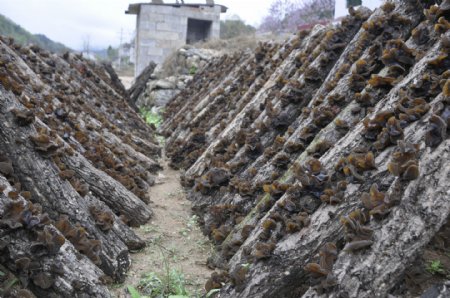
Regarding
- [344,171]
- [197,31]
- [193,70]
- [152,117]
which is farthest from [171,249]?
[197,31]

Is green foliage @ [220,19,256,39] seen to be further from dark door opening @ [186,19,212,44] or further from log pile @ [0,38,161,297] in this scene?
log pile @ [0,38,161,297]

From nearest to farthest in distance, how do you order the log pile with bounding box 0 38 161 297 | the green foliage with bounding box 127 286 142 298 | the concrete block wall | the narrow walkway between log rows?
the log pile with bounding box 0 38 161 297
the green foliage with bounding box 127 286 142 298
the narrow walkway between log rows
the concrete block wall

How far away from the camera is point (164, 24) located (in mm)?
27578

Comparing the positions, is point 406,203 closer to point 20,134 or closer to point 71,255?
point 71,255

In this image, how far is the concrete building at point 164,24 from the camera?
27.4 metres

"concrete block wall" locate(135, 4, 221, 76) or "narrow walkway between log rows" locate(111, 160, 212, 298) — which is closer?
"narrow walkway between log rows" locate(111, 160, 212, 298)

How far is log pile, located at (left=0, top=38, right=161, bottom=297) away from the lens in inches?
161

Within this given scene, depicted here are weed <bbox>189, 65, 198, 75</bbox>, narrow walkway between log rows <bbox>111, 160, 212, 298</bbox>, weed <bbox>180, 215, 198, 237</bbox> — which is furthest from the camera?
weed <bbox>189, 65, 198, 75</bbox>

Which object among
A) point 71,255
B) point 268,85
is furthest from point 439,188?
point 268,85

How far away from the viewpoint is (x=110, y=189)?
657cm

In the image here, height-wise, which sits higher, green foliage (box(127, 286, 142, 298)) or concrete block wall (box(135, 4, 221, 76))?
concrete block wall (box(135, 4, 221, 76))

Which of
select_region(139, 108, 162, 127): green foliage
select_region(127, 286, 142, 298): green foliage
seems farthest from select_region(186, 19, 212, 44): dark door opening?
select_region(127, 286, 142, 298): green foliage

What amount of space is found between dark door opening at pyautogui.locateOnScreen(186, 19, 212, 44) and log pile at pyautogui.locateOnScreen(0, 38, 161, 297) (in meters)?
22.7

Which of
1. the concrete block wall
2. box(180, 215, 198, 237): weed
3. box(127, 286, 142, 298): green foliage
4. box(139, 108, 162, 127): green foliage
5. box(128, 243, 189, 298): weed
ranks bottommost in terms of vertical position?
box(139, 108, 162, 127): green foliage
